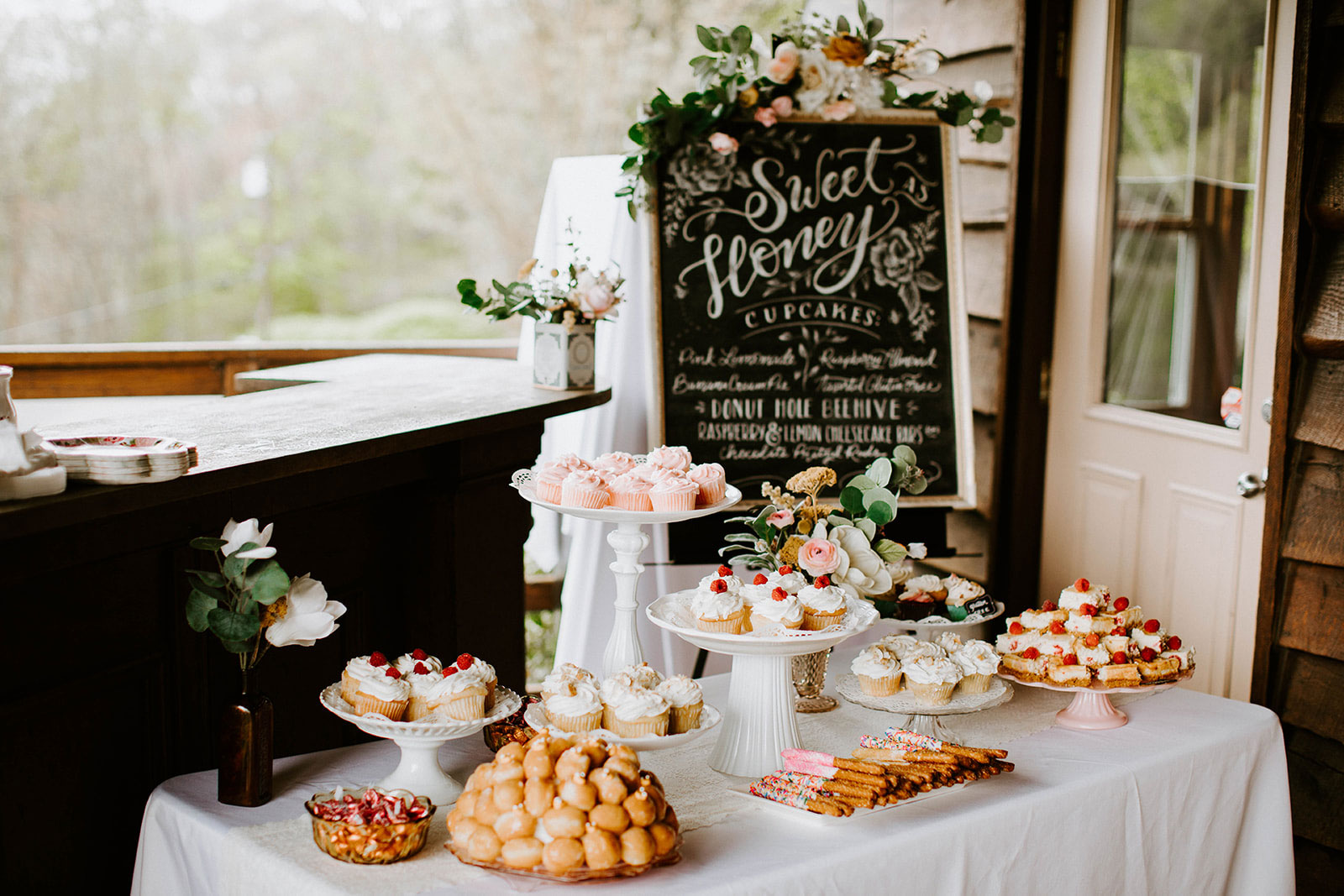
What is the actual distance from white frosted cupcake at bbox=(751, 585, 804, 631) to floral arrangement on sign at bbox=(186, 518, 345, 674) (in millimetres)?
518

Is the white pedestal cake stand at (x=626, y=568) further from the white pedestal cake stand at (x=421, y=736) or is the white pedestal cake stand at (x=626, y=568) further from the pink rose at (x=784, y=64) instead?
the pink rose at (x=784, y=64)

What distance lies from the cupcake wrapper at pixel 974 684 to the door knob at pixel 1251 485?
1.25 m

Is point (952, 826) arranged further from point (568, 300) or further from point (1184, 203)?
point (1184, 203)

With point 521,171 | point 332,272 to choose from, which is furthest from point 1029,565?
point 332,272

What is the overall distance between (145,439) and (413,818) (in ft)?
1.87

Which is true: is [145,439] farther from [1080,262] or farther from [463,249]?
[463,249]

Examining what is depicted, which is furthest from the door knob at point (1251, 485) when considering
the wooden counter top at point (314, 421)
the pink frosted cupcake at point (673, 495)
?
the pink frosted cupcake at point (673, 495)

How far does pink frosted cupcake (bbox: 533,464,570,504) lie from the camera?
1730 millimetres

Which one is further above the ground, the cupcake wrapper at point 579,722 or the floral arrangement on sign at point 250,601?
the floral arrangement on sign at point 250,601

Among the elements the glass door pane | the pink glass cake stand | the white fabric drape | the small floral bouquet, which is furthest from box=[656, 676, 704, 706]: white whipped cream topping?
the glass door pane

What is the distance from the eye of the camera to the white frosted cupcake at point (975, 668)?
1.70m

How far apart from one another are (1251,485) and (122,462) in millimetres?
2285

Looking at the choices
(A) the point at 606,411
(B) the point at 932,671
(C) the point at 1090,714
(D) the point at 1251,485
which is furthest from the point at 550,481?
(D) the point at 1251,485

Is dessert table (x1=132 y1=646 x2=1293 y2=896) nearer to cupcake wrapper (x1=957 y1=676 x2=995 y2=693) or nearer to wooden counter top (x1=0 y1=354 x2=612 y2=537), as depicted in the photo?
cupcake wrapper (x1=957 y1=676 x2=995 y2=693)
